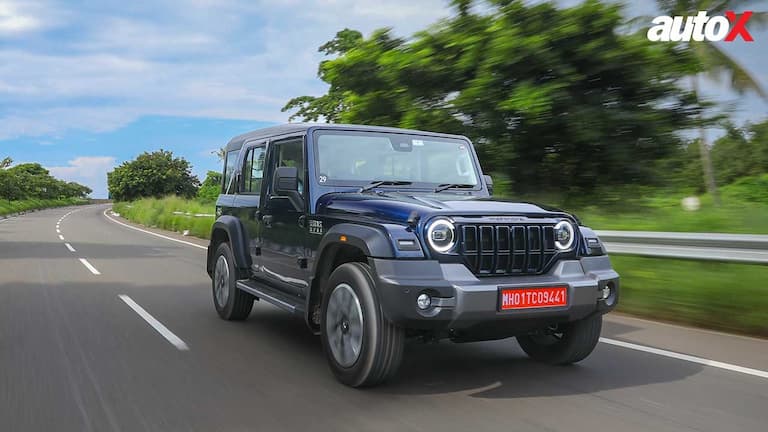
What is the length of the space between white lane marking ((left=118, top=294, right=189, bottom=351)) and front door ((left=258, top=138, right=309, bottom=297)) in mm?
929

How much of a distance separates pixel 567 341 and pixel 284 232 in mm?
2431

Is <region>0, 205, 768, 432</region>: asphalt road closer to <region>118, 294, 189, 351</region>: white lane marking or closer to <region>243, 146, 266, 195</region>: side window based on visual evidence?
<region>118, 294, 189, 351</region>: white lane marking

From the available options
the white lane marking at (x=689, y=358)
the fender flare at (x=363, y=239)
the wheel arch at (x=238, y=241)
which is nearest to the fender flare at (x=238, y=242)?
the wheel arch at (x=238, y=241)

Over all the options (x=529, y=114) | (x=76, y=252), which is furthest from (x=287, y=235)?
(x=76, y=252)

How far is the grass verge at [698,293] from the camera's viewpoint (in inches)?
253

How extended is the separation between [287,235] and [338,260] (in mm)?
913

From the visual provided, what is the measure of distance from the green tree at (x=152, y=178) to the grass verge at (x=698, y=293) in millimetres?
62818

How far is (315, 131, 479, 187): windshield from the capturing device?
5.56 metres

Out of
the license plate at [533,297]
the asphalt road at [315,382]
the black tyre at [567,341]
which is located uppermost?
the license plate at [533,297]

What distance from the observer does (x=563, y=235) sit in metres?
4.71

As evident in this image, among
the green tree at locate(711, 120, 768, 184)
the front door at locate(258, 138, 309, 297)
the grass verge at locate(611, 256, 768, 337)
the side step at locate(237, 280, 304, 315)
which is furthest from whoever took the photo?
the green tree at locate(711, 120, 768, 184)

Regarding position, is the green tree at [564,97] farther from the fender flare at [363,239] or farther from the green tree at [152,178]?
the green tree at [152,178]

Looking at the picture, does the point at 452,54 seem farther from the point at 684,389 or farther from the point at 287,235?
the point at 684,389

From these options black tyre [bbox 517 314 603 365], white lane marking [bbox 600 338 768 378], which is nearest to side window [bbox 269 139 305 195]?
black tyre [bbox 517 314 603 365]
